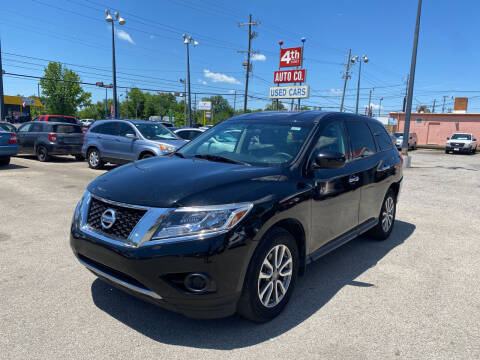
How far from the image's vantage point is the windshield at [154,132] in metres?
11.5

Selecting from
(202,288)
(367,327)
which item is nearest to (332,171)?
(367,327)

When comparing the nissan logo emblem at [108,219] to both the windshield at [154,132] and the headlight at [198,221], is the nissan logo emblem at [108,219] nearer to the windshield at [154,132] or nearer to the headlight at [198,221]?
the headlight at [198,221]

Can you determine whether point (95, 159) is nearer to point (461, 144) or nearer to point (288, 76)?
point (288, 76)

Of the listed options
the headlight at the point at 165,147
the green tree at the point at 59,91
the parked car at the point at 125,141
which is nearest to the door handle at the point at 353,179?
the parked car at the point at 125,141

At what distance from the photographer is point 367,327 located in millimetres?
2873

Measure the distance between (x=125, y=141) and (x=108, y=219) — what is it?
9.57 m

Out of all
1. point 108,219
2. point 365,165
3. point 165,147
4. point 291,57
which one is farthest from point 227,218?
point 291,57

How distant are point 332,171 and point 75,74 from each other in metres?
52.7

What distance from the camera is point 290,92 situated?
2823cm

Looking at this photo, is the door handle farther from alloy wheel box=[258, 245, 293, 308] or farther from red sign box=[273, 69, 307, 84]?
red sign box=[273, 69, 307, 84]

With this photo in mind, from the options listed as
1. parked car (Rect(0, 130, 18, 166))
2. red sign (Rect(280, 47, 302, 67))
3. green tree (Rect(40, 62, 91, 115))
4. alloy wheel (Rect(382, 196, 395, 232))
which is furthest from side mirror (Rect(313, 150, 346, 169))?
green tree (Rect(40, 62, 91, 115))

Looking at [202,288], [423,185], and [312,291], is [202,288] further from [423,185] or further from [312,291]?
[423,185]

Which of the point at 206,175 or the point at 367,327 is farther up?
the point at 206,175

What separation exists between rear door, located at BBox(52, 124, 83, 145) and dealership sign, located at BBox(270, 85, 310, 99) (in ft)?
58.7
